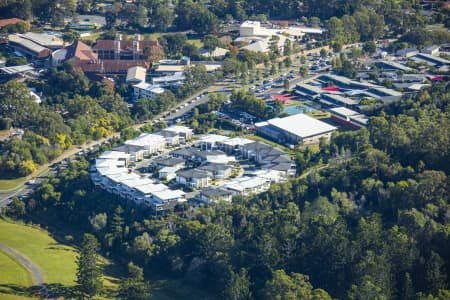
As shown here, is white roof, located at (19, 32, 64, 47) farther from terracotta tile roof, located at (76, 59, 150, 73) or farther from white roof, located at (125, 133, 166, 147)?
white roof, located at (125, 133, 166, 147)

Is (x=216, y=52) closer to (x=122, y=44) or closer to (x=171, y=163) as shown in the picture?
(x=122, y=44)

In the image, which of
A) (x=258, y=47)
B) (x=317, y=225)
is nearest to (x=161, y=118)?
(x=258, y=47)

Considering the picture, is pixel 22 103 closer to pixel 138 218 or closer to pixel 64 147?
pixel 64 147

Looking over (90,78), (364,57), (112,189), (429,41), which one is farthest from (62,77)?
(429,41)

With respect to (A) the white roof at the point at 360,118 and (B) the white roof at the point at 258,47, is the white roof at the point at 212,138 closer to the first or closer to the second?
(A) the white roof at the point at 360,118

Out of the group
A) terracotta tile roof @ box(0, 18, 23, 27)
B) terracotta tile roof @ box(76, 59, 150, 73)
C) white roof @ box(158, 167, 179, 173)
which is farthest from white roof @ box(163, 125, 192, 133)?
terracotta tile roof @ box(0, 18, 23, 27)

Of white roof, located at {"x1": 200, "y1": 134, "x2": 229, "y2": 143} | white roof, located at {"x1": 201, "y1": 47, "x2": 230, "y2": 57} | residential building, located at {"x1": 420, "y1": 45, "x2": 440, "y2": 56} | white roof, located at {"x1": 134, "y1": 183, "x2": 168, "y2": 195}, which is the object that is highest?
residential building, located at {"x1": 420, "y1": 45, "x2": 440, "y2": 56}

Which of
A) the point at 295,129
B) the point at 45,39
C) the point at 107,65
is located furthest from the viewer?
the point at 45,39

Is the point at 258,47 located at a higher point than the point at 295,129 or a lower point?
higher
